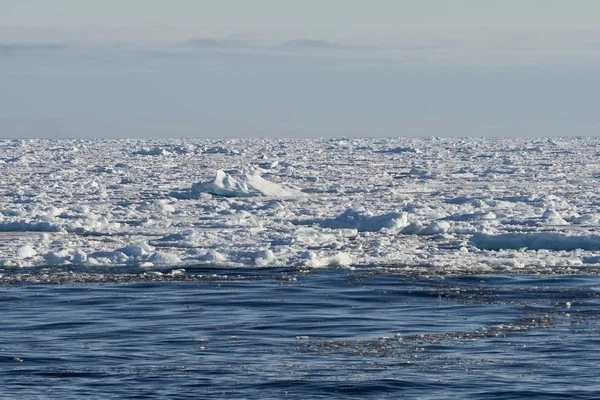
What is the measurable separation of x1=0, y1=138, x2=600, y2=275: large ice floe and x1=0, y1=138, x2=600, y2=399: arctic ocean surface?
0.06 m

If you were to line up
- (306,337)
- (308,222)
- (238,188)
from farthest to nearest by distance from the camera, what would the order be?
1. (238,188)
2. (308,222)
3. (306,337)

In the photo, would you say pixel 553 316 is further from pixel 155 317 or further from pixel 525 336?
pixel 155 317

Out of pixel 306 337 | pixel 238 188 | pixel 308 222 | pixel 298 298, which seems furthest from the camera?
pixel 238 188

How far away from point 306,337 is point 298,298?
2689mm

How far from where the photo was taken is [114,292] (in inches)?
650

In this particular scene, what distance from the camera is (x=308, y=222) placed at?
25.7 metres

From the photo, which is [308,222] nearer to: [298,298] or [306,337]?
[298,298]

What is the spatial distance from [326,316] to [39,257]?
6518 millimetres

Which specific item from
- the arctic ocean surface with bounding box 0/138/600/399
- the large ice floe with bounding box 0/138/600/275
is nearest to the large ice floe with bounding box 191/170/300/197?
the large ice floe with bounding box 0/138/600/275

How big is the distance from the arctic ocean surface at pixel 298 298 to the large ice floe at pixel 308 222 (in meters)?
0.06

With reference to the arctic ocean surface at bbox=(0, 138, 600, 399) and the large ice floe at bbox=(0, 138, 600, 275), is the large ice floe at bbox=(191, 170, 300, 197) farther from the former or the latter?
the arctic ocean surface at bbox=(0, 138, 600, 399)

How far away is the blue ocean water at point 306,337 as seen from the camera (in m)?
10.7

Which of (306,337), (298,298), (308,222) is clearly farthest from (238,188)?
(306,337)

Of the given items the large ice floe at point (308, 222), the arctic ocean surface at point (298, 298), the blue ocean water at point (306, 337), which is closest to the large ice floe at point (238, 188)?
the large ice floe at point (308, 222)
